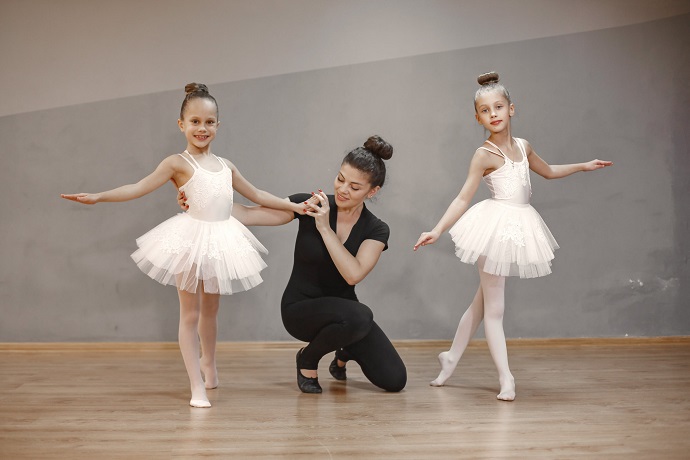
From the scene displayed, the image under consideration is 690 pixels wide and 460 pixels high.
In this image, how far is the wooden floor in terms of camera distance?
2205 mm

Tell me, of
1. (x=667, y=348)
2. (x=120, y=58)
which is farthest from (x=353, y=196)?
(x=667, y=348)

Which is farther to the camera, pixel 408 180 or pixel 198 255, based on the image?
pixel 408 180

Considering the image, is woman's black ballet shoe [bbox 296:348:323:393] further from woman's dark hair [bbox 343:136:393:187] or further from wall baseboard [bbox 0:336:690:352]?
wall baseboard [bbox 0:336:690:352]

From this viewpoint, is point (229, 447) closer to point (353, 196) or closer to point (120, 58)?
point (353, 196)

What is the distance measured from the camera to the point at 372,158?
2.96 m

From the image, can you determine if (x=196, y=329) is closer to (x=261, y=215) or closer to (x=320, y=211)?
(x=261, y=215)

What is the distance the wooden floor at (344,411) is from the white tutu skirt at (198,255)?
457 mm

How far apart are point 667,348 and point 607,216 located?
0.80 m

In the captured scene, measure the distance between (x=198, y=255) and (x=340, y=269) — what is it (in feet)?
1.78

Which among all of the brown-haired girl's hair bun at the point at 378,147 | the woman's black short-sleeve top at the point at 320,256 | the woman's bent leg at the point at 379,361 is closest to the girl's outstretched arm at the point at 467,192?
the woman's black short-sleeve top at the point at 320,256

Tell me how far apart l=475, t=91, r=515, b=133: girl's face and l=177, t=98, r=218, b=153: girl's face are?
1.05 metres

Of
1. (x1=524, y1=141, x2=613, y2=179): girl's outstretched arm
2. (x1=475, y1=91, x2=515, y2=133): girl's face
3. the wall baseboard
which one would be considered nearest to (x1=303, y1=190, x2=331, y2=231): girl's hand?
(x1=475, y1=91, x2=515, y2=133): girl's face

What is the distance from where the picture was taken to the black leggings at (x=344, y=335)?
2.97 meters

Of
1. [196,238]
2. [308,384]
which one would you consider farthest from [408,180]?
[196,238]
